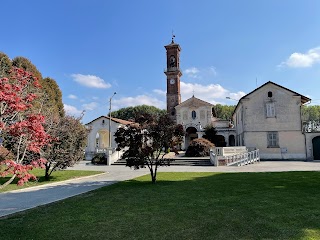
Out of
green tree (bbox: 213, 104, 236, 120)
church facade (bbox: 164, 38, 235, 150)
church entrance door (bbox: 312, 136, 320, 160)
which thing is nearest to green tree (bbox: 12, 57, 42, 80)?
church facade (bbox: 164, 38, 235, 150)

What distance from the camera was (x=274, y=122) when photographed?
29484mm

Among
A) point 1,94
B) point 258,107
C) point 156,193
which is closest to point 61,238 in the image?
point 1,94

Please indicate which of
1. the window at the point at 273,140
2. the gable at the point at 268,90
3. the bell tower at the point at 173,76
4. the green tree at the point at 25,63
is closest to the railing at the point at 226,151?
the window at the point at 273,140

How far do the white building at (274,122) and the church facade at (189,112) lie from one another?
11686 millimetres

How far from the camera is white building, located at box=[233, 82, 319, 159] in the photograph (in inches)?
1140

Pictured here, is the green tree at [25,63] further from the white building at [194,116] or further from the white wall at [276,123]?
the white wall at [276,123]

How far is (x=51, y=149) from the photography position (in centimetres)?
1427

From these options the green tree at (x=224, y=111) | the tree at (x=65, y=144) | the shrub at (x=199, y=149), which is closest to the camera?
the tree at (x=65, y=144)

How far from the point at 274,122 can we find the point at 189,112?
2090 centimetres

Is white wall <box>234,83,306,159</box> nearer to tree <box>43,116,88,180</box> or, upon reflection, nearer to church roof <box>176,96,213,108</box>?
church roof <box>176,96,213,108</box>

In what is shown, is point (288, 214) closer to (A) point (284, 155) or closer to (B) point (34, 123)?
(B) point (34, 123)

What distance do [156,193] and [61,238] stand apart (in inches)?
203

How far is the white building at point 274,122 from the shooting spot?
95.0ft

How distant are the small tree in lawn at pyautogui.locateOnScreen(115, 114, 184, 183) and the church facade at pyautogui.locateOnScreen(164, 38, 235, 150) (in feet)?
79.1
